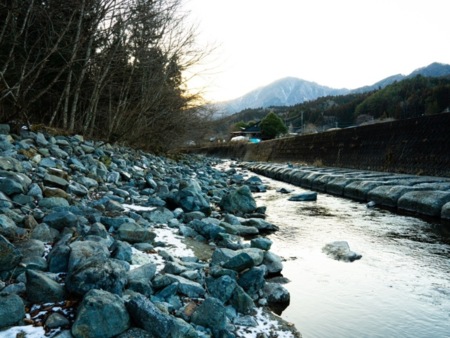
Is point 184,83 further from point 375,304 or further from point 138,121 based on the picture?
point 375,304

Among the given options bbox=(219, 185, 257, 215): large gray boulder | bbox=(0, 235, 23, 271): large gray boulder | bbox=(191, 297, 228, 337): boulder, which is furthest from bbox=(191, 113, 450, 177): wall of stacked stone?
bbox=(0, 235, 23, 271): large gray boulder

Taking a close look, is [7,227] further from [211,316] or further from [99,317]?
[211,316]

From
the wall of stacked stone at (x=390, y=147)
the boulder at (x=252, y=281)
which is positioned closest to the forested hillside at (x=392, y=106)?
the wall of stacked stone at (x=390, y=147)

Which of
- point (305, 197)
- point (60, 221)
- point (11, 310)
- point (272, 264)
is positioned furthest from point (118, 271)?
point (305, 197)

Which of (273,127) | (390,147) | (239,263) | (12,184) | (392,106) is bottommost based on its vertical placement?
(239,263)

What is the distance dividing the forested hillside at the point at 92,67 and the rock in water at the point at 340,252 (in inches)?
164

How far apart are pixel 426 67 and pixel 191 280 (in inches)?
9367

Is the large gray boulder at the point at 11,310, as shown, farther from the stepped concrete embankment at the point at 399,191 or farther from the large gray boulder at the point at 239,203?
the stepped concrete embankment at the point at 399,191

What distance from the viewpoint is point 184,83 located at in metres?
10.5

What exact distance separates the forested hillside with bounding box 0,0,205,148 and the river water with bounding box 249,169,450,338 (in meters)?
4.07

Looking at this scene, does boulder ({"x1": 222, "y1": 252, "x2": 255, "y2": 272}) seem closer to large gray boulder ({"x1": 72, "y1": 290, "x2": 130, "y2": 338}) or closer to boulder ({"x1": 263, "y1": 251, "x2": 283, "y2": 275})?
boulder ({"x1": 263, "y1": 251, "x2": 283, "y2": 275})

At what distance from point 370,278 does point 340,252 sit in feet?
1.56

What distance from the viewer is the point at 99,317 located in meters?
1.20

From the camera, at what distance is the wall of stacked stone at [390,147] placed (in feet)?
19.8
